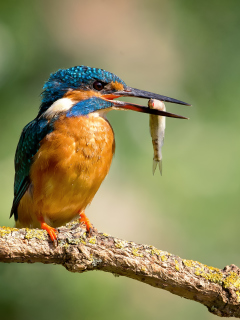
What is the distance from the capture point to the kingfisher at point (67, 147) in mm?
3648

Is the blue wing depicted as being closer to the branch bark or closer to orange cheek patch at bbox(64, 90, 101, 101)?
orange cheek patch at bbox(64, 90, 101, 101)

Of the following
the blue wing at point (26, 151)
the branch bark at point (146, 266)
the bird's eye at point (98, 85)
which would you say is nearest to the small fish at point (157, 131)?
the bird's eye at point (98, 85)

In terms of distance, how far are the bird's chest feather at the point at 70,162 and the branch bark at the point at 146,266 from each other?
0.74 metres

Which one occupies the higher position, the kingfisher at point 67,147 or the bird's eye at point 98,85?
the bird's eye at point 98,85

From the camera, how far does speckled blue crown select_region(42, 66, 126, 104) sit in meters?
3.95

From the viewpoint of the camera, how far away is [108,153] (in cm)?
383

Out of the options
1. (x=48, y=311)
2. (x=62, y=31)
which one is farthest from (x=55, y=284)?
(x=62, y=31)

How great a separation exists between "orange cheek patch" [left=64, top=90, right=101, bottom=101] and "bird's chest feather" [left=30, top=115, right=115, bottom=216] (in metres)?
0.19

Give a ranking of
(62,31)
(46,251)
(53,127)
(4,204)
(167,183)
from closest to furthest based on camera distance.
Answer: (46,251), (53,127), (4,204), (167,183), (62,31)

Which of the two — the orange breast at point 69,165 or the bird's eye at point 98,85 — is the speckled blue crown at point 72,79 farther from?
the orange breast at point 69,165

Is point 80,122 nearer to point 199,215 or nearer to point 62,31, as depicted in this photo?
point 199,215

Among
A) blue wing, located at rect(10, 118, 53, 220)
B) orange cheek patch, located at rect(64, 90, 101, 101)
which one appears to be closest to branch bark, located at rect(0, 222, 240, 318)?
blue wing, located at rect(10, 118, 53, 220)

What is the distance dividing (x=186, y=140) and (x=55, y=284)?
1681mm

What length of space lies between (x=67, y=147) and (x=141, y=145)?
1.11 metres
